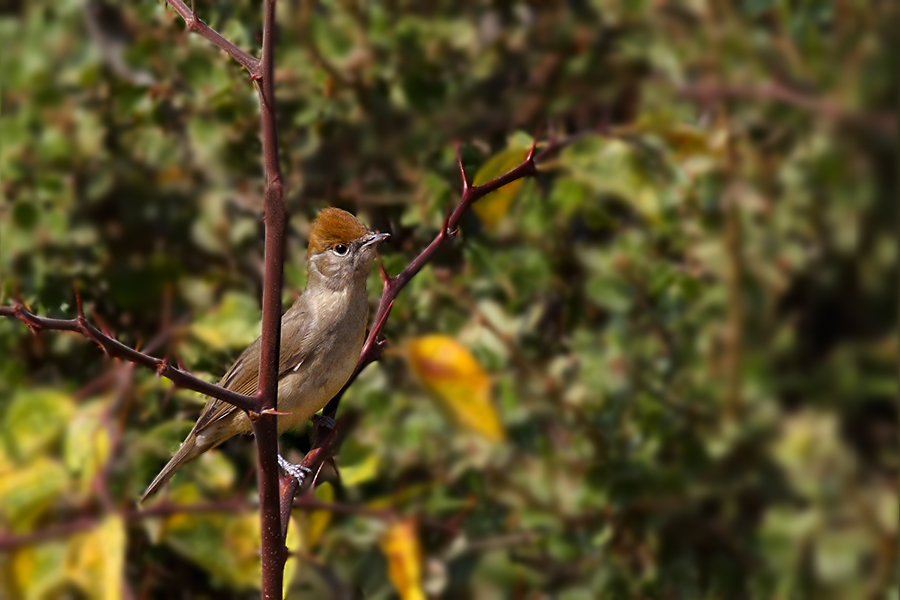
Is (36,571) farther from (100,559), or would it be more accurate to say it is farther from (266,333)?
(266,333)

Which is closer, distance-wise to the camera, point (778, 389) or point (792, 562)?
point (792, 562)

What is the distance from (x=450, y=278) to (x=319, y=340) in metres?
0.52

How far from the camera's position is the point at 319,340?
2.70m

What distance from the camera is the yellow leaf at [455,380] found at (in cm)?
272

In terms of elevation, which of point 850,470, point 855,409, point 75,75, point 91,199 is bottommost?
point 850,470

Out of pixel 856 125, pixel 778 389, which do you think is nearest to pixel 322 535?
pixel 778 389

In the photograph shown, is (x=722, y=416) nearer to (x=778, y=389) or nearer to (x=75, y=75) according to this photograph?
(x=778, y=389)

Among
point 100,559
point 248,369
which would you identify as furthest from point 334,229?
point 100,559

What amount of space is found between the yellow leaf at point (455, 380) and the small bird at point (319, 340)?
170mm

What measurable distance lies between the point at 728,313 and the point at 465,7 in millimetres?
1296

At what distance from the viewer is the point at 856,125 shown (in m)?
3.99

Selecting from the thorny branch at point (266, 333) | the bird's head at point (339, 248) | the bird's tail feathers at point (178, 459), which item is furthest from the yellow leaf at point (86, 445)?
the thorny branch at point (266, 333)

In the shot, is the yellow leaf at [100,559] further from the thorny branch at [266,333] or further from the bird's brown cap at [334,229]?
the thorny branch at [266,333]

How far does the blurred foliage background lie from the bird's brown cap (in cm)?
13
